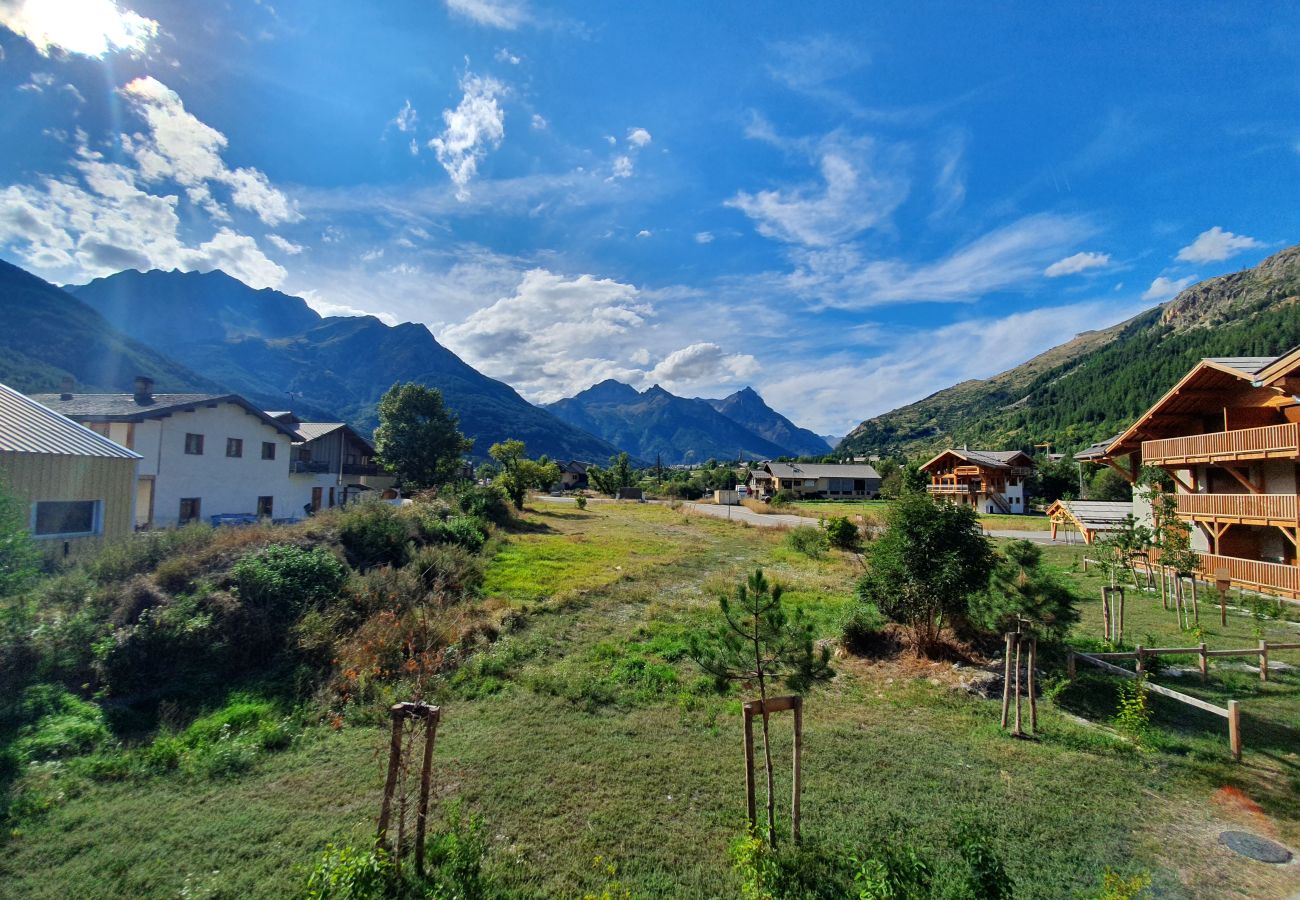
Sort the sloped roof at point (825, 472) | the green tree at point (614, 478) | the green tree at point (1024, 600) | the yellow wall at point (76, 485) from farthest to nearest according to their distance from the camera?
the green tree at point (614, 478) < the sloped roof at point (825, 472) < the yellow wall at point (76, 485) < the green tree at point (1024, 600)

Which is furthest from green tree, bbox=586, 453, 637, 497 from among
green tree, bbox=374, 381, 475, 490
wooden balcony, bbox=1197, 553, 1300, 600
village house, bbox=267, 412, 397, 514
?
wooden balcony, bbox=1197, 553, 1300, 600

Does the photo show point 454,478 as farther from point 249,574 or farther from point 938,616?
point 938,616

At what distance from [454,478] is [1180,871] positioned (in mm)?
42780

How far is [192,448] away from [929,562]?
29.9m

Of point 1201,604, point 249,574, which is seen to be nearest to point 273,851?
point 249,574

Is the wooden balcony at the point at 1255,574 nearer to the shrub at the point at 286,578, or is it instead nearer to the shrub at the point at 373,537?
the shrub at the point at 286,578

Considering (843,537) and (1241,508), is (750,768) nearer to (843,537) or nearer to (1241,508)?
(1241,508)

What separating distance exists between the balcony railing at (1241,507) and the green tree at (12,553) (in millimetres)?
30350

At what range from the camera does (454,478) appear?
41.6 meters

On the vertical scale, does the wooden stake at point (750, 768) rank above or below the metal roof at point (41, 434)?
below

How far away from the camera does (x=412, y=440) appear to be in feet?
134

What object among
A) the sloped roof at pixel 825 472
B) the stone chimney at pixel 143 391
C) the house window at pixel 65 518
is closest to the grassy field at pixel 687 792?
the house window at pixel 65 518

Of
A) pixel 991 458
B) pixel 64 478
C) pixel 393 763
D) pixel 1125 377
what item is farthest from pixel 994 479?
pixel 1125 377

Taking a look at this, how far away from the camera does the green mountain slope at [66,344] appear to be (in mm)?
103625
